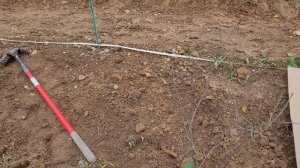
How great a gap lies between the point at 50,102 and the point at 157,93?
Answer: 0.79 metres

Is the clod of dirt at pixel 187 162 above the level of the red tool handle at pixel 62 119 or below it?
below

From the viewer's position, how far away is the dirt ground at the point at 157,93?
7.95 ft

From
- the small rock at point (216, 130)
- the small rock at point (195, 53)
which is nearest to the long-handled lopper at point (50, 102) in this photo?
the small rock at point (216, 130)

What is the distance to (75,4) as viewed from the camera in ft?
13.5

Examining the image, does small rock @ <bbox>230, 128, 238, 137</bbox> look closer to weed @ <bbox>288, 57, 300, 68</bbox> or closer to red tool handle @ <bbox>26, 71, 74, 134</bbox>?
weed @ <bbox>288, 57, 300, 68</bbox>

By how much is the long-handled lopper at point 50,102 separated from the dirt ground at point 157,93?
0.06 metres

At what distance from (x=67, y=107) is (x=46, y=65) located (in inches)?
21.8

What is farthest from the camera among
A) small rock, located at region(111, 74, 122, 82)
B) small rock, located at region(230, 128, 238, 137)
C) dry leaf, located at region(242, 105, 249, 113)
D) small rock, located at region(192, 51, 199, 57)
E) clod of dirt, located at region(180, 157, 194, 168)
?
small rock, located at region(192, 51, 199, 57)

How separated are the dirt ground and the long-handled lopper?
2.2 inches

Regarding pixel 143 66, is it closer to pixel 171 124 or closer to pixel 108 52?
pixel 108 52

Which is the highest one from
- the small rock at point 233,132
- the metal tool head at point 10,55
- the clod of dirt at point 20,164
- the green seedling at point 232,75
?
the metal tool head at point 10,55

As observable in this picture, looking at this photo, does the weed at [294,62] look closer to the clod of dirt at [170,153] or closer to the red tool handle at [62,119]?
the clod of dirt at [170,153]

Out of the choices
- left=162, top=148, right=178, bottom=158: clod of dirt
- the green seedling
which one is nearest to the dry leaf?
the green seedling

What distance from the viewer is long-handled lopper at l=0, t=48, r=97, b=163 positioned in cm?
240
